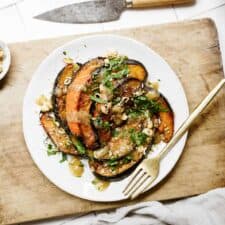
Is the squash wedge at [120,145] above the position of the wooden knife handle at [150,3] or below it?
below

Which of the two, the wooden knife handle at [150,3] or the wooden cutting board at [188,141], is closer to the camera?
the wooden cutting board at [188,141]

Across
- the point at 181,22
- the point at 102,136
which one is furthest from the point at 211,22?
the point at 102,136

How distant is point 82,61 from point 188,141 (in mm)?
420

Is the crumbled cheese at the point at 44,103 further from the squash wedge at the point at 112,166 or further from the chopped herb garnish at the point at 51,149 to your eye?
the squash wedge at the point at 112,166

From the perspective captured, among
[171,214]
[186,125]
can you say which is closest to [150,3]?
[186,125]

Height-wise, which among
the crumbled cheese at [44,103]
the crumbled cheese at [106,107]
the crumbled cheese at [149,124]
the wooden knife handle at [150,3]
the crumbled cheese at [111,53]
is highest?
the wooden knife handle at [150,3]

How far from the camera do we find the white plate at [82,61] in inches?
69.4

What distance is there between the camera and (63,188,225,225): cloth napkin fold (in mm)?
1767

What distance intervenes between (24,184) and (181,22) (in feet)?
2.37

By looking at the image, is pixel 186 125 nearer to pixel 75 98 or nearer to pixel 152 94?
pixel 152 94

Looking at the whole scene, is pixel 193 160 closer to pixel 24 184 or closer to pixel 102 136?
pixel 102 136

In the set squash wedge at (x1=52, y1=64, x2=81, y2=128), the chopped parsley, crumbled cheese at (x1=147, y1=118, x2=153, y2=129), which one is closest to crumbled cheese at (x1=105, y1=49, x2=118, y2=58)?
squash wedge at (x1=52, y1=64, x2=81, y2=128)

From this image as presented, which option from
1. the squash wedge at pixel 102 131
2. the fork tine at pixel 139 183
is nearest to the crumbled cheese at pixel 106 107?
the squash wedge at pixel 102 131

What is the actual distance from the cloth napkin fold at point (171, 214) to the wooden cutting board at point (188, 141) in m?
0.03
